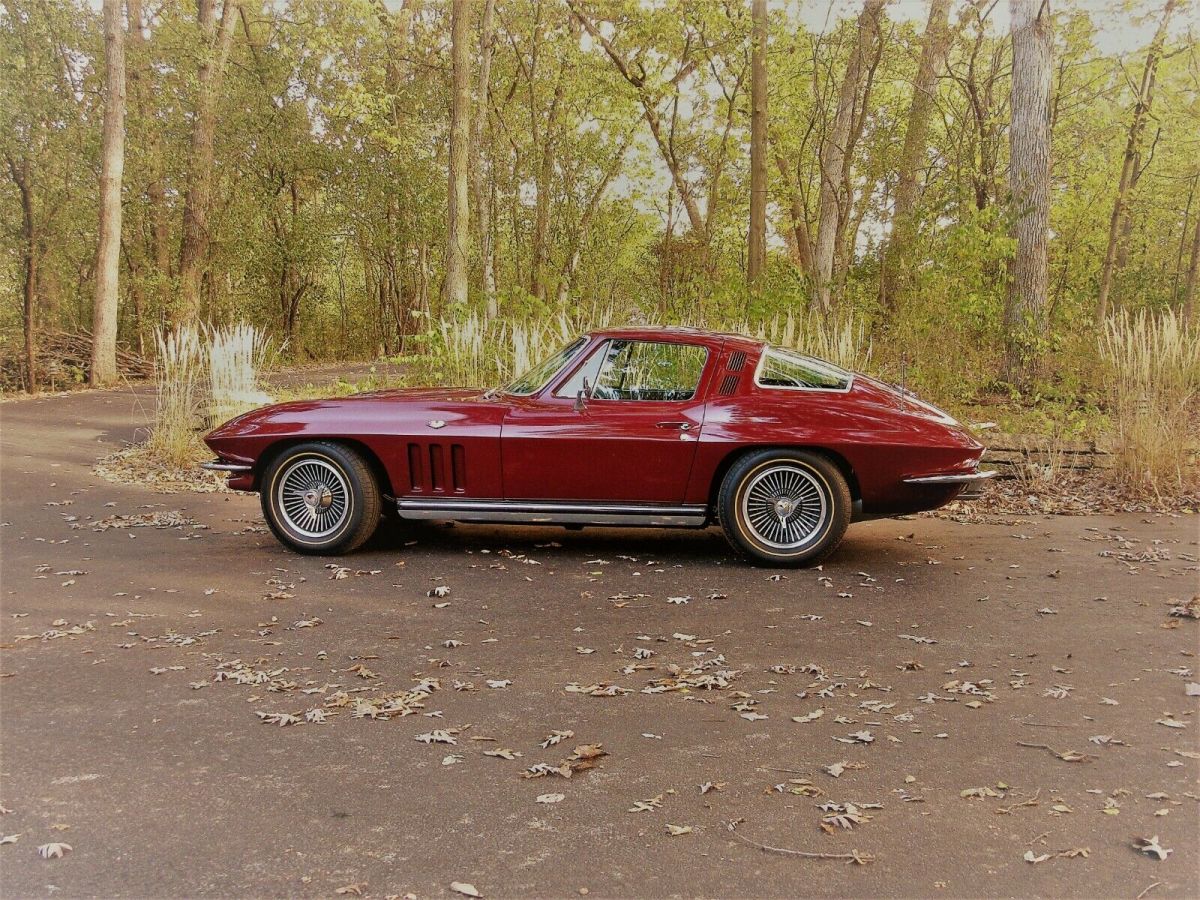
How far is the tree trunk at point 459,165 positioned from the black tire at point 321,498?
7834 millimetres

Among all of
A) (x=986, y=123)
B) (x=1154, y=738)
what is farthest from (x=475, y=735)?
(x=986, y=123)

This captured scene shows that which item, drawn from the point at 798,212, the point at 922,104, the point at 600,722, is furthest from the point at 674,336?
the point at 798,212

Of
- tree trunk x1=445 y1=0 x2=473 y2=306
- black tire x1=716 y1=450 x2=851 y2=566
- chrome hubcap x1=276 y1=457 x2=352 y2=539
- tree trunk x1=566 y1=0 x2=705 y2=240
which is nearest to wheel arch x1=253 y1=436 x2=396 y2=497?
chrome hubcap x1=276 y1=457 x2=352 y2=539

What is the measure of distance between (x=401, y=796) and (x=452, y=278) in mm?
11966

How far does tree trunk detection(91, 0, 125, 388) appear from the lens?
19.3 meters

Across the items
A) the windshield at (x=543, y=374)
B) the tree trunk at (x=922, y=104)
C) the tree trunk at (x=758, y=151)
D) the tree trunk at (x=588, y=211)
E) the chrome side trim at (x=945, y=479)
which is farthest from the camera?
the tree trunk at (x=588, y=211)

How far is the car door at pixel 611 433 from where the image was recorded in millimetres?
6441

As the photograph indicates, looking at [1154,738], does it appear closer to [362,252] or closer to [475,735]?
[475,735]

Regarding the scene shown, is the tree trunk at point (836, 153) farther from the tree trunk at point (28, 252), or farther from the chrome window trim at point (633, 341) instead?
the tree trunk at point (28, 252)

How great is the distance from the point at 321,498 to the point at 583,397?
2.00 m

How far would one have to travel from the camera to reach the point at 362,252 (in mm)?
29891

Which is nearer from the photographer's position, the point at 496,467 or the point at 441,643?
the point at 441,643

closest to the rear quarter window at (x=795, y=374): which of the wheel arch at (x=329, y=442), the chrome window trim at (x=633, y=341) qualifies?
the chrome window trim at (x=633, y=341)

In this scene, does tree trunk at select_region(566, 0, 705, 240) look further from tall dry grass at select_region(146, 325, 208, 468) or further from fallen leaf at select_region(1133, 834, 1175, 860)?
fallen leaf at select_region(1133, 834, 1175, 860)
